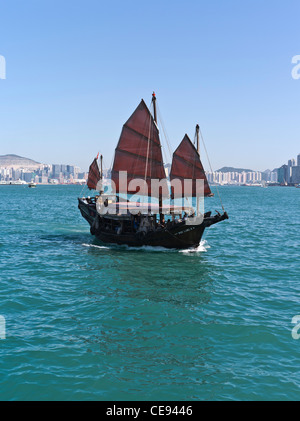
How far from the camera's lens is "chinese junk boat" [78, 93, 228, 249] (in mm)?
30516

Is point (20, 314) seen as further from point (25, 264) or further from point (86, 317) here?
point (25, 264)

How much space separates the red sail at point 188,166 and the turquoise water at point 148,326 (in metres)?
6.17

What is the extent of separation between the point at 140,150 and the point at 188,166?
15.0 feet

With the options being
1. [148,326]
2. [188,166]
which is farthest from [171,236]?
[148,326]

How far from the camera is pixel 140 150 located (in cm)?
3184

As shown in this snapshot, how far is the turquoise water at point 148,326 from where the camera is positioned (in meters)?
11.0

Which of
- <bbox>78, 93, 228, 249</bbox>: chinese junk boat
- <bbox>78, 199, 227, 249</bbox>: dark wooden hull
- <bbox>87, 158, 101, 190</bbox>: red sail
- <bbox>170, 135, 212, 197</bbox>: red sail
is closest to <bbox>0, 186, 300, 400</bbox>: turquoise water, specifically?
<bbox>78, 199, 227, 249</bbox>: dark wooden hull
